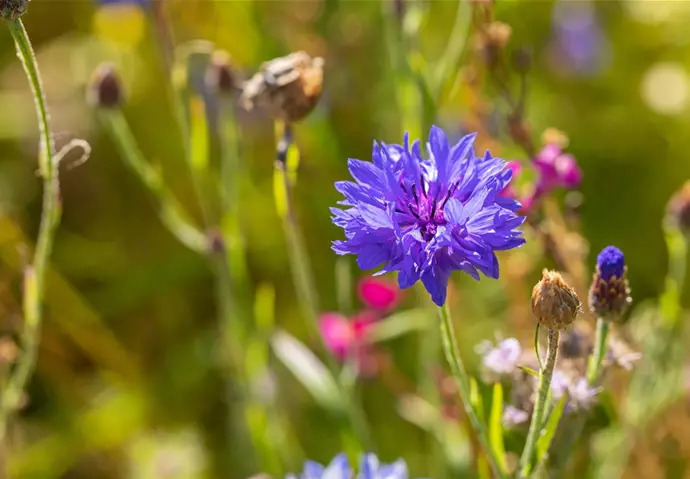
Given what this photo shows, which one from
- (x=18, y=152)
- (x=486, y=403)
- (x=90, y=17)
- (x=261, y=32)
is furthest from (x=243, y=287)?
(x=90, y=17)

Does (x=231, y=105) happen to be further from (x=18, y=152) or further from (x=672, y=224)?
(x=18, y=152)

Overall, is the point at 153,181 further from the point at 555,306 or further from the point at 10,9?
the point at 555,306

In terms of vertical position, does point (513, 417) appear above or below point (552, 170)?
below

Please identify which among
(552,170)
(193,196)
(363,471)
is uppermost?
(193,196)

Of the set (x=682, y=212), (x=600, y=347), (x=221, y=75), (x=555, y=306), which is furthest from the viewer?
(x=221, y=75)

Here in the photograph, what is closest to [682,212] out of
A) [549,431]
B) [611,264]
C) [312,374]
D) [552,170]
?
[552,170]

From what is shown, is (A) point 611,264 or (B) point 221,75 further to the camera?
(B) point 221,75

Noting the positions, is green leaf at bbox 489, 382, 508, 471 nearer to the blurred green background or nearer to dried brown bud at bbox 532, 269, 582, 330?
dried brown bud at bbox 532, 269, 582, 330
